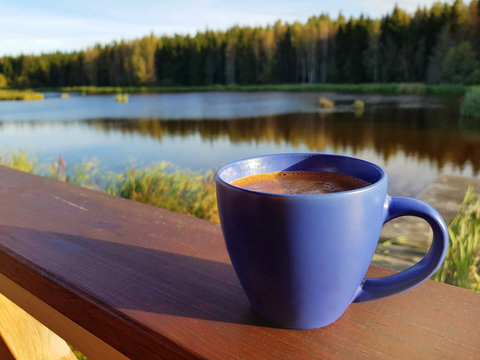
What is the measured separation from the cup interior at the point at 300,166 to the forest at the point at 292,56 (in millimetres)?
21360

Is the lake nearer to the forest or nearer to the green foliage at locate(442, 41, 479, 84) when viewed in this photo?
the green foliage at locate(442, 41, 479, 84)

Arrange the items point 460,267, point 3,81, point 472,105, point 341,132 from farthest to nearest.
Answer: point 3,81 → point 472,105 → point 341,132 → point 460,267

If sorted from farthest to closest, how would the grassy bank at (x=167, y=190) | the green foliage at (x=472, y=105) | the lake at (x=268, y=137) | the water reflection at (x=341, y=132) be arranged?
the green foliage at (x=472, y=105) < the water reflection at (x=341, y=132) < the lake at (x=268, y=137) < the grassy bank at (x=167, y=190)

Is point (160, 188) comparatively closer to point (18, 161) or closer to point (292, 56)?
point (18, 161)

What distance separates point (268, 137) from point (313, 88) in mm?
18087

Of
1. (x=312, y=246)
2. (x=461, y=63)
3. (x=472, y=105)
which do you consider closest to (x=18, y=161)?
(x=312, y=246)

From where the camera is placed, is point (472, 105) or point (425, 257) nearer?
point (425, 257)

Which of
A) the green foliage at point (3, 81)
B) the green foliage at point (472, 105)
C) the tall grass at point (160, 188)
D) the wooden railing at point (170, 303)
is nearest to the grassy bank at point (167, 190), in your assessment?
the tall grass at point (160, 188)

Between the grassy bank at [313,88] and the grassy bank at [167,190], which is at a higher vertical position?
the grassy bank at [313,88]

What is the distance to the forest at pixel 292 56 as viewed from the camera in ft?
69.1

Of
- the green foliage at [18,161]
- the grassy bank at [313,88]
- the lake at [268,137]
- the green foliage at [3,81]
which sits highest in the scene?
the green foliage at [3,81]

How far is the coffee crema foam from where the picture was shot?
451mm

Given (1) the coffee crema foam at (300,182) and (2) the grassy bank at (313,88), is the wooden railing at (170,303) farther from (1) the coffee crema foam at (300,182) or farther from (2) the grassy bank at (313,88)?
(2) the grassy bank at (313,88)

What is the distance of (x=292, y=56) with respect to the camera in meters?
30.1
